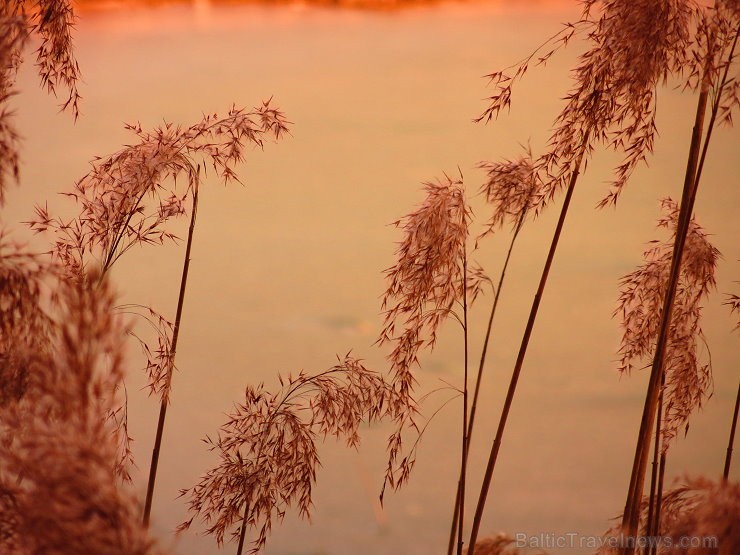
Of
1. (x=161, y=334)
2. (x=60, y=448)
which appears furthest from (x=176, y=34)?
(x=60, y=448)

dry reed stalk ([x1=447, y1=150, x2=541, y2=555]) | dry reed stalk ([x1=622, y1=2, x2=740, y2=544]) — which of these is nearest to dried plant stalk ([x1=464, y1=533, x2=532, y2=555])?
dry reed stalk ([x1=447, y1=150, x2=541, y2=555])

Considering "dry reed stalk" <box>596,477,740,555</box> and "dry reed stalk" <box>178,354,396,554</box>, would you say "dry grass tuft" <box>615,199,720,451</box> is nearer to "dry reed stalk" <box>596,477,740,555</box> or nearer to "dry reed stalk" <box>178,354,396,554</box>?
"dry reed stalk" <box>178,354,396,554</box>

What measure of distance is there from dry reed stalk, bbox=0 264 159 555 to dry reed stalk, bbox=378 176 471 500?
2.64ft

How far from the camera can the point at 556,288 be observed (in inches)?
168

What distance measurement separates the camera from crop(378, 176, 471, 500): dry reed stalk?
6.14 feet

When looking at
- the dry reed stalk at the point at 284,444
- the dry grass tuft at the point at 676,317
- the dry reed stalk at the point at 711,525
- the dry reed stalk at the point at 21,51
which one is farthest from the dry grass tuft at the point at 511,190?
the dry reed stalk at the point at 21,51

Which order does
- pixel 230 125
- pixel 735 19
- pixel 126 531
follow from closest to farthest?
1. pixel 126 531
2. pixel 735 19
3. pixel 230 125

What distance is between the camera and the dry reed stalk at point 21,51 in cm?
133

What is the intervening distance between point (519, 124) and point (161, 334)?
2914 millimetres

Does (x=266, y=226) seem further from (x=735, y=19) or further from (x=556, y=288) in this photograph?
(x=735, y=19)

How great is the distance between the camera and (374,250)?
4188mm

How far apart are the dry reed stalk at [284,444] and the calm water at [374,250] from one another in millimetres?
1682

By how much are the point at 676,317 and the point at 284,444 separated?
953 mm

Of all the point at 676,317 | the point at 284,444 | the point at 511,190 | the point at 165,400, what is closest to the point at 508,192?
the point at 511,190
